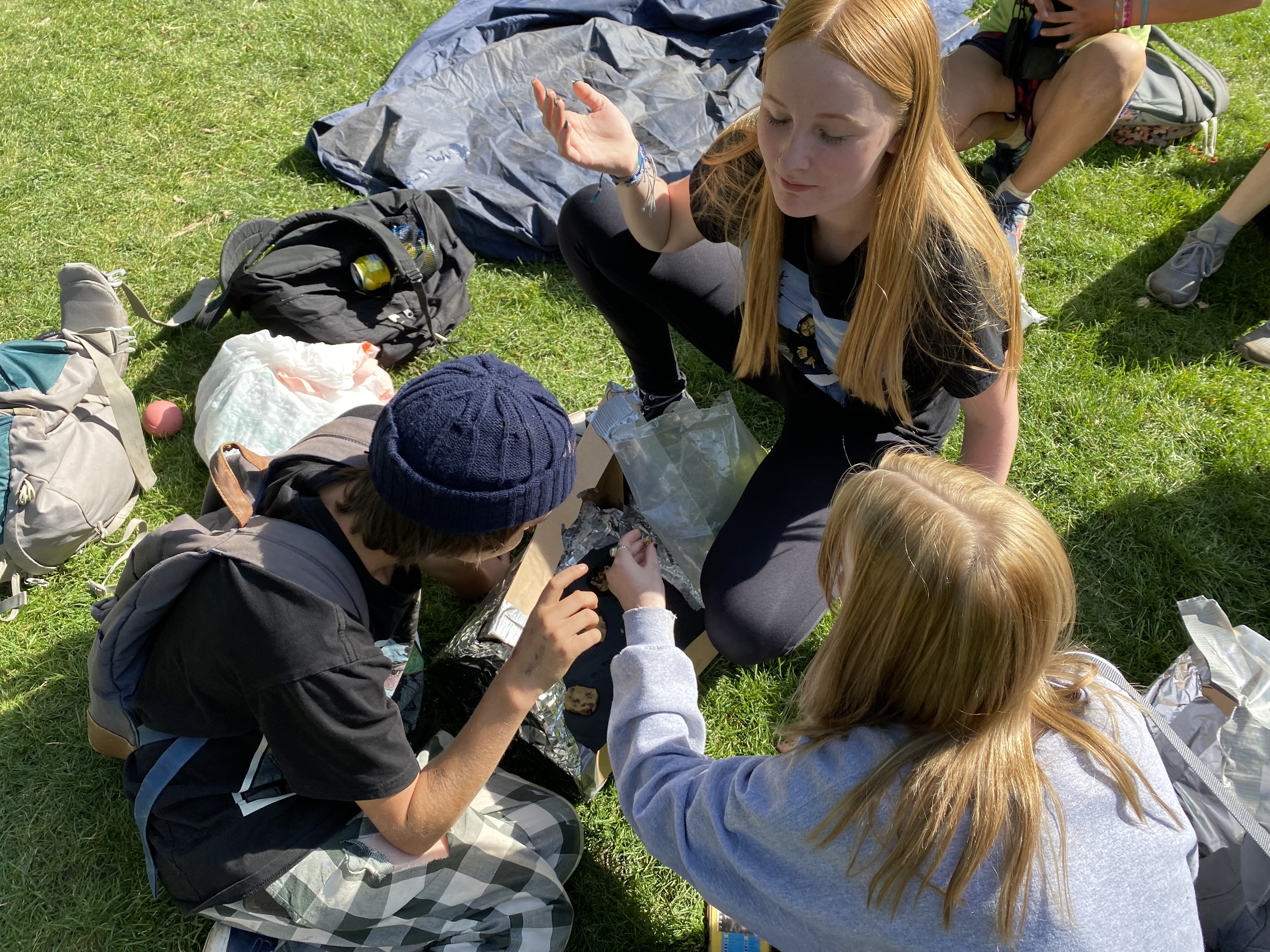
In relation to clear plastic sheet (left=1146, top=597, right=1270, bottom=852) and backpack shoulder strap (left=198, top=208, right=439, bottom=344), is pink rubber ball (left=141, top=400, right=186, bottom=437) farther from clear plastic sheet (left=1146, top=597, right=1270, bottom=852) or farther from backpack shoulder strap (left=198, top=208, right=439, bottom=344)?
clear plastic sheet (left=1146, top=597, right=1270, bottom=852)

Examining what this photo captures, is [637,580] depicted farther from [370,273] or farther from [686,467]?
[370,273]

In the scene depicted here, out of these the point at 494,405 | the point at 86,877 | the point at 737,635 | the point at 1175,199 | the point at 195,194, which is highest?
the point at 494,405

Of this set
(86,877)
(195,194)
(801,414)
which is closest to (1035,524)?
(801,414)

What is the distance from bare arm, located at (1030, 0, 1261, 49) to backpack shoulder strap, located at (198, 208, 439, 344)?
7.55 ft

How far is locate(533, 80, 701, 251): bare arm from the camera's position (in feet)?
6.87

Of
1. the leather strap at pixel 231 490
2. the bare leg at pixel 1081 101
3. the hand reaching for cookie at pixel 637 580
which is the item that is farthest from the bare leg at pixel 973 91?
the leather strap at pixel 231 490

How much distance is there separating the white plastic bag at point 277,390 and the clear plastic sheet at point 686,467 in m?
0.84

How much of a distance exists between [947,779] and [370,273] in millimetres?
2580

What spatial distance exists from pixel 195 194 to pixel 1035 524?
3719 mm

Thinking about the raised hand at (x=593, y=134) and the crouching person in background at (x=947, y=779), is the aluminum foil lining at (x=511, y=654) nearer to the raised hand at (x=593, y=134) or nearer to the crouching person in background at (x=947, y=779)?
the crouching person in background at (x=947, y=779)

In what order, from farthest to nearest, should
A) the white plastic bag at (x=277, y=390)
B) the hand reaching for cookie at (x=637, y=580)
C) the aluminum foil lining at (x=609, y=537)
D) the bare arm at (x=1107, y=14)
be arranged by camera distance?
the bare arm at (x=1107, y=14) → the white plastic bag at (x=277, y=390) → the aluminum foil lining at (x=609, y=537) → the hand reaching for cookie at (x=637, y=580)

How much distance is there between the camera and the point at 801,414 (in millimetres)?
2383

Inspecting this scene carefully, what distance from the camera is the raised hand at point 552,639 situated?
1767 mm

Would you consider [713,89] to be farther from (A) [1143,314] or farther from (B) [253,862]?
(B) [253,862]
